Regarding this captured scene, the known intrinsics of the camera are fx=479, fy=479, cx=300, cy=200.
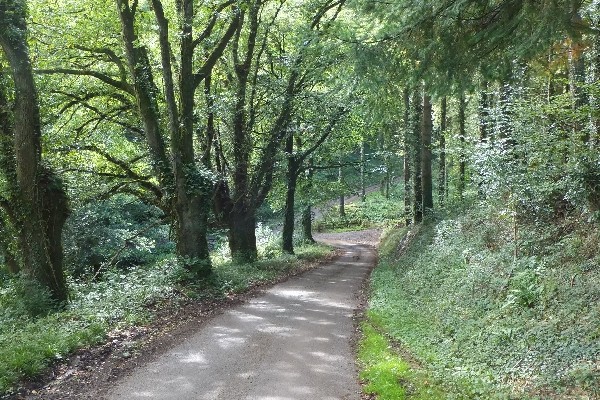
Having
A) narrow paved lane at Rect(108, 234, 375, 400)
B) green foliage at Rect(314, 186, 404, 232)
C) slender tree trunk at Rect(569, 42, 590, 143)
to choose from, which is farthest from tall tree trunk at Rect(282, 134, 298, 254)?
green foliage at Rect(314, 186, 404, 232)

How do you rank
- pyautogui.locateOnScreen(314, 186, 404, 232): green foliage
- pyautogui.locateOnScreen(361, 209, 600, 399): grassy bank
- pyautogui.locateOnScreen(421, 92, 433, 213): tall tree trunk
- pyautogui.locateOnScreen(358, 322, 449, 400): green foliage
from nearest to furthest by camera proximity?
pyautogui.locateOnScreen(361, 209, 600, 399): grassy bank
pyautogui.locateOnScreen(358, 322, 449, 400): green foliage
pyautogui.locateOnScreen(421, 92, 433, 213): tall tree trunk
pyautogui.locateOnScreen(314, 186, 404, 232): green foliage

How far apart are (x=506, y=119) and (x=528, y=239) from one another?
2.51m

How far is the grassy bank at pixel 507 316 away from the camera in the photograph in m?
6.06

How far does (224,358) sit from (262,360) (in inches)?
24.9

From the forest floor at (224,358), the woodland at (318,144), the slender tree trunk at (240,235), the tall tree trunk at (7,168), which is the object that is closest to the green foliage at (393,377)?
the woodland at (318,144)

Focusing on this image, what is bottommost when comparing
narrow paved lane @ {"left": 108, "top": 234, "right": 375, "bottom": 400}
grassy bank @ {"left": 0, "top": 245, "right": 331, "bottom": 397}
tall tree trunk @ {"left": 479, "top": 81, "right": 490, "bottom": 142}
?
narrow paved lane @ {"left": 108, "top": 234, "right": 375, "bottom": 400}

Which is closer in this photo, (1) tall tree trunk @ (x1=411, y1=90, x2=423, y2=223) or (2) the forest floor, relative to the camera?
(2) the forest floor

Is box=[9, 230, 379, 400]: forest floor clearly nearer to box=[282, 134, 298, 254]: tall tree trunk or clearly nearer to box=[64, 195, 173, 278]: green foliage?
box=[64, 195, 173, 278]: green foliage

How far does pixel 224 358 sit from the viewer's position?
313 inches

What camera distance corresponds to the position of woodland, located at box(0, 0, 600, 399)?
692 cm

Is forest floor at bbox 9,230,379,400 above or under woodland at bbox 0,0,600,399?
under

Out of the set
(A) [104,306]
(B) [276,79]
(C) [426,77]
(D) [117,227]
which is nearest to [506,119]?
(C) [426,77]

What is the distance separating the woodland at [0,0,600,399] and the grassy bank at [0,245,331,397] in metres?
0.05

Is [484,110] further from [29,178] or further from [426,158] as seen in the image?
[29,178]
